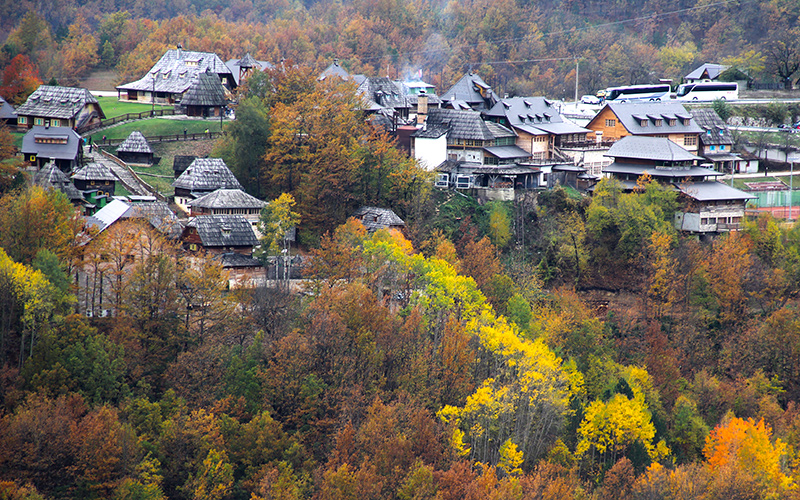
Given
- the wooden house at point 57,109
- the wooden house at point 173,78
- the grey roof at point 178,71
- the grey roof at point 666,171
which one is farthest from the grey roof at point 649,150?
the wooden house at point 57,109

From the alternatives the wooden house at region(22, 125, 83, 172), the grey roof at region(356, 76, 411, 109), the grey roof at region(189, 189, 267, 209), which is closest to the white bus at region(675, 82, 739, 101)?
the grey roof at region(356, 76, 411, 109)

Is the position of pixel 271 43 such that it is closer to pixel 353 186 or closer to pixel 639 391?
pixel 353 186

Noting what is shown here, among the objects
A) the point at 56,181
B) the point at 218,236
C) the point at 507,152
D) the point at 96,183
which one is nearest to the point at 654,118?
the point at 507,152

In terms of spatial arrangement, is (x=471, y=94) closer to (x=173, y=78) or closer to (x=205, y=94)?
(x=205, y=94)

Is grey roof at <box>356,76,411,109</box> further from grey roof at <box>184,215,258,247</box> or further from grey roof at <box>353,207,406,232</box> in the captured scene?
grey roof at <box>184,215,258,247</box>

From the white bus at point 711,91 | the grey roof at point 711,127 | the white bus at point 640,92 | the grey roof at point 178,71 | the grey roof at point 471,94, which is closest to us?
the grey roof at point 711,127

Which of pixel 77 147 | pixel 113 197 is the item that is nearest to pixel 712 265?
pixel 113 197

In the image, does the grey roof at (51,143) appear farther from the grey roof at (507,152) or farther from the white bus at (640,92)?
the white bus at (640,92)
